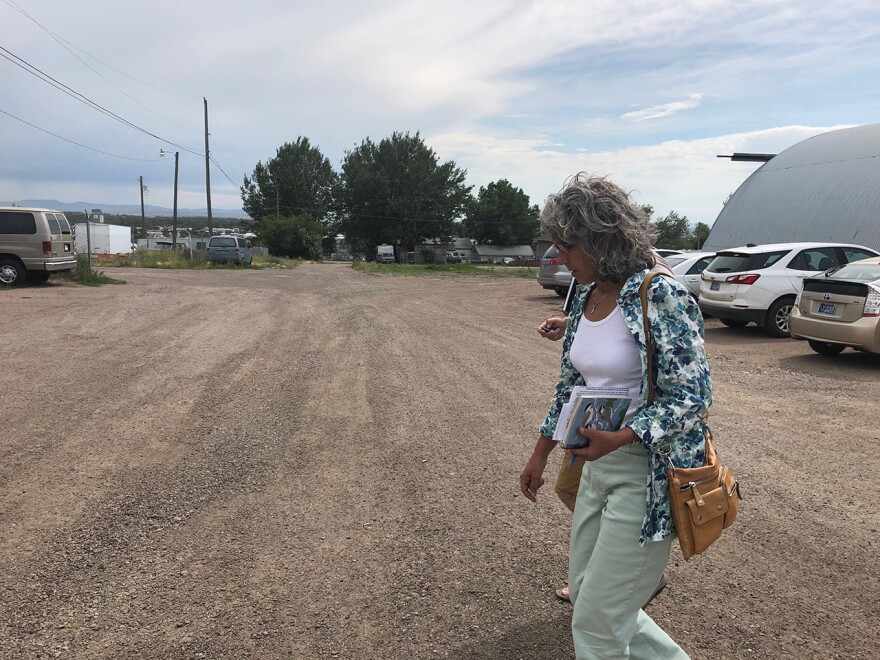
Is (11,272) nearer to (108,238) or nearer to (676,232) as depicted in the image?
(108,238)

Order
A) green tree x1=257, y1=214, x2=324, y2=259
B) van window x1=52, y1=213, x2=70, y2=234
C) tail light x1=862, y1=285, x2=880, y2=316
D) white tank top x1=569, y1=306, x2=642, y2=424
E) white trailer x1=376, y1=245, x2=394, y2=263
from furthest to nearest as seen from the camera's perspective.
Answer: white trailer x1=376, y1=245, x2=394, y2=263
green tree x1=257, y1=214, x2=324, y2=259
van window x1=52, y1=213, x2=70, y2=234
tail light x1=862, y1=285, x2=880, y2=316
white tank top x1=569, y1=306, x2=642, y2=424

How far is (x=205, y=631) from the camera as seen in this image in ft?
9.14

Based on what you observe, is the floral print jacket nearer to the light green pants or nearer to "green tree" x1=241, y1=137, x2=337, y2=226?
the light green pants

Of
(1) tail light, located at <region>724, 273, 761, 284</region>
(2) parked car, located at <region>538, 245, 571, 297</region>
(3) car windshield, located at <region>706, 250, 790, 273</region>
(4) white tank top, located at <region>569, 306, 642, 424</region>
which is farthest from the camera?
(2) parked car, located at <region>538, 245, 571, 297</region>

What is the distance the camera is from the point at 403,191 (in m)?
67.2

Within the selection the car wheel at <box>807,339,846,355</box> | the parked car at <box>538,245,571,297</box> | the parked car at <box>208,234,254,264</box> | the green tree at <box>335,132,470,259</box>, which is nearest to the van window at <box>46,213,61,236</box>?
the parked car at <box>538,245,571,297</box>

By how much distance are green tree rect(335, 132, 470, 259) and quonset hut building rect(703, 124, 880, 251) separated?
3940 centimetres

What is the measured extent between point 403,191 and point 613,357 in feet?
219

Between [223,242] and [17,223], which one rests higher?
[17,223]

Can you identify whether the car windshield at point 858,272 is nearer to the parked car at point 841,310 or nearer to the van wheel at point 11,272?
the parked car at point 841,310

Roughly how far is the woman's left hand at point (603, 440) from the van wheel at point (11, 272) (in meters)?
18.6

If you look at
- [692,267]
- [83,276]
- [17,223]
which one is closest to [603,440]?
[692,267]

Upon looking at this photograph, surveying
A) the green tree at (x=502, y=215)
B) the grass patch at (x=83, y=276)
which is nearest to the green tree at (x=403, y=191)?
the green tree at (x=502, y=215)

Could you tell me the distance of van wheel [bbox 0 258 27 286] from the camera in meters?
16.8
